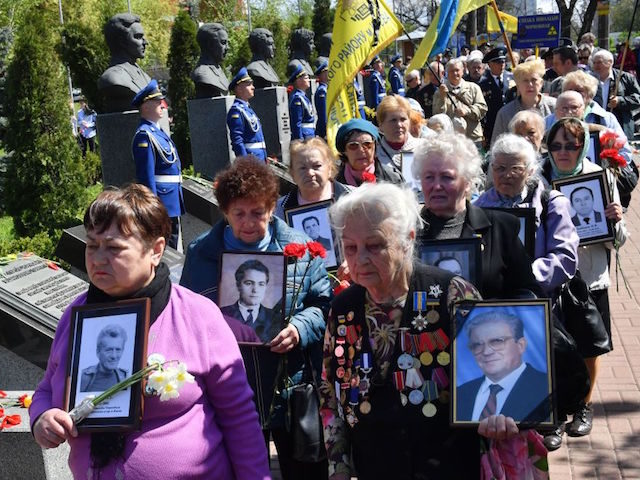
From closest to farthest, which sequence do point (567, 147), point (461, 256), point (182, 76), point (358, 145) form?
point (461, 256) < point (567, 147) < point (358, 145) < point (182, 76)

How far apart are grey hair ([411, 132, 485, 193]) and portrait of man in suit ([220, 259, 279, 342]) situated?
916 millimetres

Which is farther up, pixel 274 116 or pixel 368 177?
pixel 274 116

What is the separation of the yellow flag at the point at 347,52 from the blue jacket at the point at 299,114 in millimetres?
7038

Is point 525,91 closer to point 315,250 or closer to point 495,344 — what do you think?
point 315,250

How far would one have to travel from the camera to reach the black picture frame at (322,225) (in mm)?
4585

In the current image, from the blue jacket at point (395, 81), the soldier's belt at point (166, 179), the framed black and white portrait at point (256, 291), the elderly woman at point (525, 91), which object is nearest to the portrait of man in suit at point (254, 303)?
the framed black and white portrait at point (256, 291)

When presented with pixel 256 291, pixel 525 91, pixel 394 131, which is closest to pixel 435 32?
pixel 525 91

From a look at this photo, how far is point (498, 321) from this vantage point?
270 centimetres

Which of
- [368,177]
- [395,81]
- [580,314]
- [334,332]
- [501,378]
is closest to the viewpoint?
[501,378]

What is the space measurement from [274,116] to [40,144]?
18.4 ft

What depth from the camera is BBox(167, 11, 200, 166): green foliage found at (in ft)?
47.0

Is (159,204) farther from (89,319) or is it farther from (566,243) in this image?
(566,243)

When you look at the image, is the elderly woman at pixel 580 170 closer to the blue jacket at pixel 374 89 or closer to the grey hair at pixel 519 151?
the grey hair at pixel 519 151

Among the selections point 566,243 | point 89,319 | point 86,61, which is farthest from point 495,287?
Answer: point 86,61
